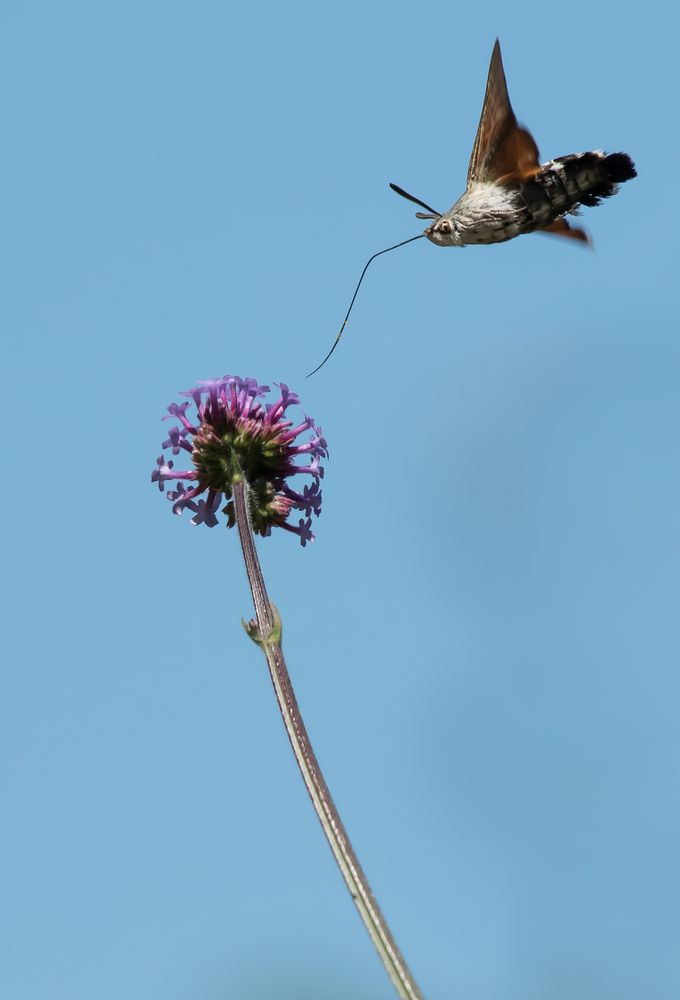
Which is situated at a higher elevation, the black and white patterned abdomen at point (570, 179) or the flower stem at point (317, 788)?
the black and white patterned abdomen at point (570, 179)

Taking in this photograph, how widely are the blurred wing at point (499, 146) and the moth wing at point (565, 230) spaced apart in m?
0.38

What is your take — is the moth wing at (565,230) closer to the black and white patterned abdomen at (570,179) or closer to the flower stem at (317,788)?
the black and white patterned abdomen at (570,179)

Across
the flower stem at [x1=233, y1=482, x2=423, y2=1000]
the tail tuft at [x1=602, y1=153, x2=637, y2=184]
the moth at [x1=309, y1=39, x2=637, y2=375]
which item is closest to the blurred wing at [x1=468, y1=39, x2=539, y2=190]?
the moth at [x1=309, y1=39, x2=637, y2=375]

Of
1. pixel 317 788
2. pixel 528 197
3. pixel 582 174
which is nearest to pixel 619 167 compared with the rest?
pixel 582 174

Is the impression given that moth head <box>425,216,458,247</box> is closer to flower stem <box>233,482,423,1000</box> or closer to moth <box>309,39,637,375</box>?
moth <box>309,39,637,375</box>

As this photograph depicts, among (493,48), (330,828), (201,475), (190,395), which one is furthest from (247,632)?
(493,48)

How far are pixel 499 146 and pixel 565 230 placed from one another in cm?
58

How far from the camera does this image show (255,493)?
6.45 meters

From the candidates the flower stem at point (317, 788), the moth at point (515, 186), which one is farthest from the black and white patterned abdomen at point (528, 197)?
the flower stem at point (317, 788)

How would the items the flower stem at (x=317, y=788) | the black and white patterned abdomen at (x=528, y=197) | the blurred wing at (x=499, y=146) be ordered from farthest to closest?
the black and white patterned abdomen at (x=528, y=197) < the blurred wing at (x=499, y=146) < the flower stem at (x=317, y=788)

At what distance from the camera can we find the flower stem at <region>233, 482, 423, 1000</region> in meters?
3.74

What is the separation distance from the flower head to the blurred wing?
5.05 feet

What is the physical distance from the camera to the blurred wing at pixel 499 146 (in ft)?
17.7

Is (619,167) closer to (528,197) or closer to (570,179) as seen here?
(570,179)
